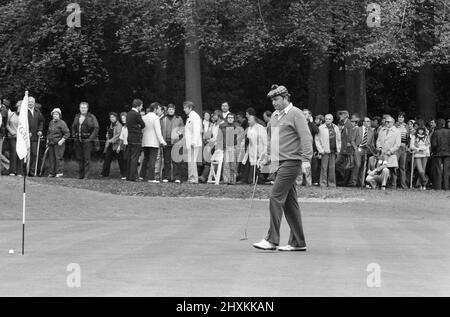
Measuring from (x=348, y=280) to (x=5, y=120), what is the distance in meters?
19.6

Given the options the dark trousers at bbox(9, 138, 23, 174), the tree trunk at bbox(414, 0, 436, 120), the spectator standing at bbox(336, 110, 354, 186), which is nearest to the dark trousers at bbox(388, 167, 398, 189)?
the spectator standing at bbox(336, 110, 354, 186)

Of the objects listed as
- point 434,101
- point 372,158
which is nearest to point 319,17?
point 372,158

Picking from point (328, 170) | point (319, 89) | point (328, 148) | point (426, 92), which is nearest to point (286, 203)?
point (328, 148)

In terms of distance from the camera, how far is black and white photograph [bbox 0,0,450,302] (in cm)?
1272

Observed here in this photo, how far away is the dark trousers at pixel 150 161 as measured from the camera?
101ft

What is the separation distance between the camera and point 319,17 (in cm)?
3506

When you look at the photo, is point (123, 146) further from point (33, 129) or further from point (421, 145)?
point (421, 145)

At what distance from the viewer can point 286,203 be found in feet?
50.9

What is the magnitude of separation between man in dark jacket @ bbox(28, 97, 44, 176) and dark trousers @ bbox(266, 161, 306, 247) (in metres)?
16.0

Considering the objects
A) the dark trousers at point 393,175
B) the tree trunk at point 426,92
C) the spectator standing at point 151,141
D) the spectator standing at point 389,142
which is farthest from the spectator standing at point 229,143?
the tree trunk at point 426,92

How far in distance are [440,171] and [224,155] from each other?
7353mm

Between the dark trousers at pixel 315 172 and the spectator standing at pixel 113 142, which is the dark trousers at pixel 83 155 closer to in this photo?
the spectator standing at pixel 113 142

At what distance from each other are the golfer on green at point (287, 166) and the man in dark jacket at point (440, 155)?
61.1 ft
